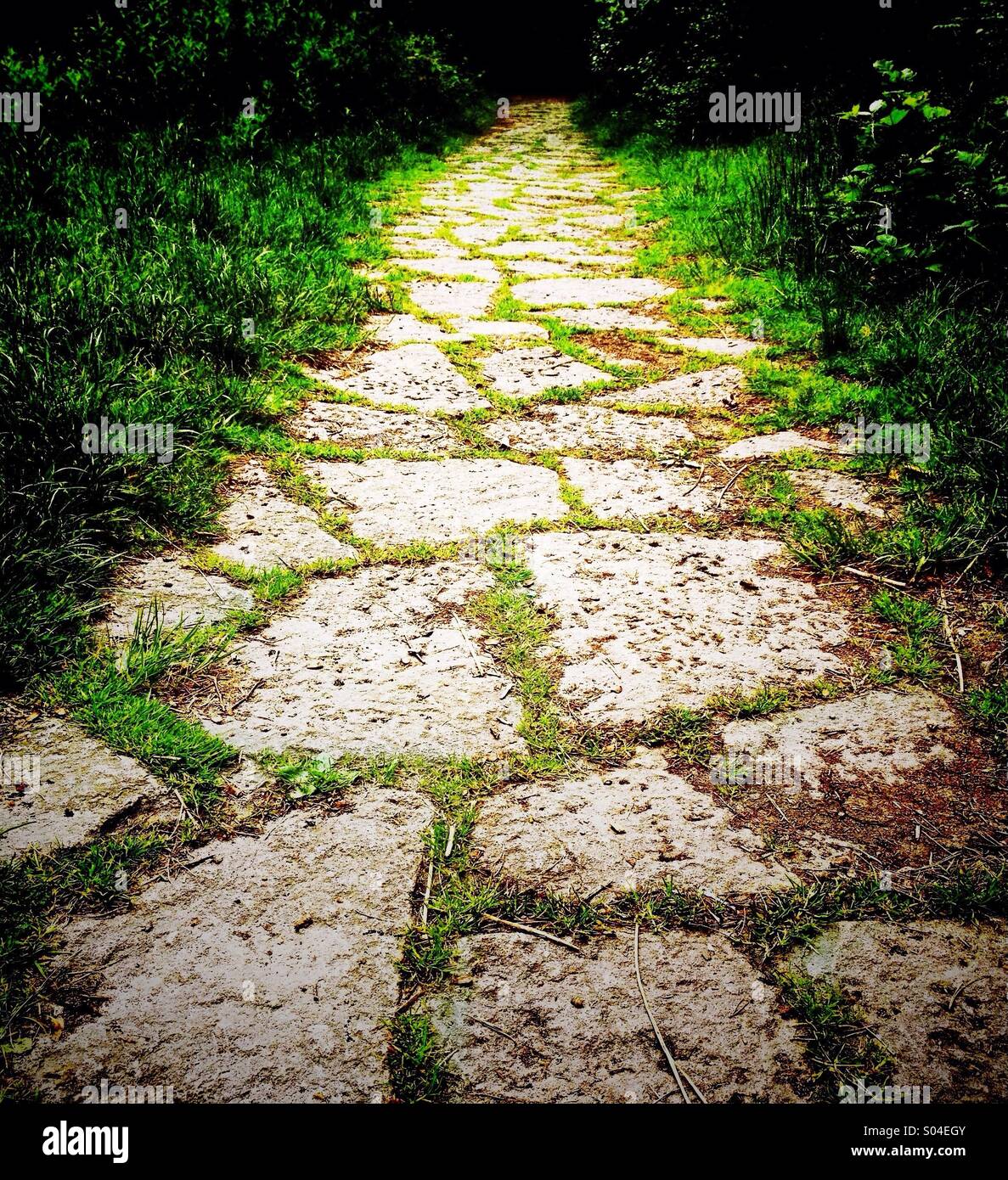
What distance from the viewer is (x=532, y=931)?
1.17m

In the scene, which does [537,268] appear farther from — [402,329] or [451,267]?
[402,329]

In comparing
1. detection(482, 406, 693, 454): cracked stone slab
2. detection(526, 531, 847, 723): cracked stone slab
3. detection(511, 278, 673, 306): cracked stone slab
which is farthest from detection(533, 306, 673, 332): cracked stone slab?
detection(526, 531, 847, 723): cracked stone slab

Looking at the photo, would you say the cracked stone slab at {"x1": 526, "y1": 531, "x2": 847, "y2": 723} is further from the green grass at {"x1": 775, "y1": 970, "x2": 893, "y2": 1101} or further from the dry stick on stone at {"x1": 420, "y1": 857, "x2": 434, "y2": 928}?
the green grass at {"x1": 775, "y1": 970, "x2": 893, "y2": 1101}

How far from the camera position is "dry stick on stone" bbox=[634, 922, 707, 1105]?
97 centimetres

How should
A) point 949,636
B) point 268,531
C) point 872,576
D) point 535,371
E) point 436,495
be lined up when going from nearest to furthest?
1. point 949,636
2. point 872,576
3. point 268,531
4. point 436,495
5. point 535,371

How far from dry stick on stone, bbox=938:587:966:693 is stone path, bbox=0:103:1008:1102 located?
10 centimetres

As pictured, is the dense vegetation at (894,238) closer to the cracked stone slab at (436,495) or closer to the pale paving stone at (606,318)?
the pale paving stone at (606,318)

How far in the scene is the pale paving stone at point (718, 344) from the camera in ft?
11.0

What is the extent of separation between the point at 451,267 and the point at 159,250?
182 centimetres

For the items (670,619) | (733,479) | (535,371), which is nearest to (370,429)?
(535,371)
